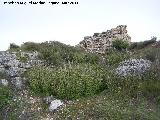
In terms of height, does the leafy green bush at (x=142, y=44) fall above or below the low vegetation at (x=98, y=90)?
below

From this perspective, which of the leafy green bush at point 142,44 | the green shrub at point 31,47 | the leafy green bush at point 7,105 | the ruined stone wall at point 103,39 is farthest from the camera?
the leafy green bush at point 142,44

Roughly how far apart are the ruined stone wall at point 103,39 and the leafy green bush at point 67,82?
1075cm

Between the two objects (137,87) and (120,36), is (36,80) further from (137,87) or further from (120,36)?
(120,36)

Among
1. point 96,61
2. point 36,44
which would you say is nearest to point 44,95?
point 96,61

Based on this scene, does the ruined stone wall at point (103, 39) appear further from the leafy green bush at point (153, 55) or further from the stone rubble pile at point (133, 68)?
the stone rubble pile at point (133, 68)

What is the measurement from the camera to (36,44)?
25969mm

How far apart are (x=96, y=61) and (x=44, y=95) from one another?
6.12 m

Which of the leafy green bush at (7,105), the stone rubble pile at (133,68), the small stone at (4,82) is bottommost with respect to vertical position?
the leafy green bush at (7,105)

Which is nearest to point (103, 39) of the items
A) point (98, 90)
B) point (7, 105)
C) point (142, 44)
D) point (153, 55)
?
point (142, 44)

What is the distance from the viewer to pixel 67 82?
17.1m

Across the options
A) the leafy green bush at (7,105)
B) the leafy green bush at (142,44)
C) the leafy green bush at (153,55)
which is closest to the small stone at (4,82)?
the leafy green bush at (7,105)

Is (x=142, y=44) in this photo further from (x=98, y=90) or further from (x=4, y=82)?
(x=4, y=82)

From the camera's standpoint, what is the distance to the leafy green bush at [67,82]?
1684cm

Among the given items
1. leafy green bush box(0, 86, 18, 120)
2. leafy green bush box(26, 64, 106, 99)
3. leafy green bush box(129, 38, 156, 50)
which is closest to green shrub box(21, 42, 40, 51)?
leafy green bush box(26, 64, 106, 99)
